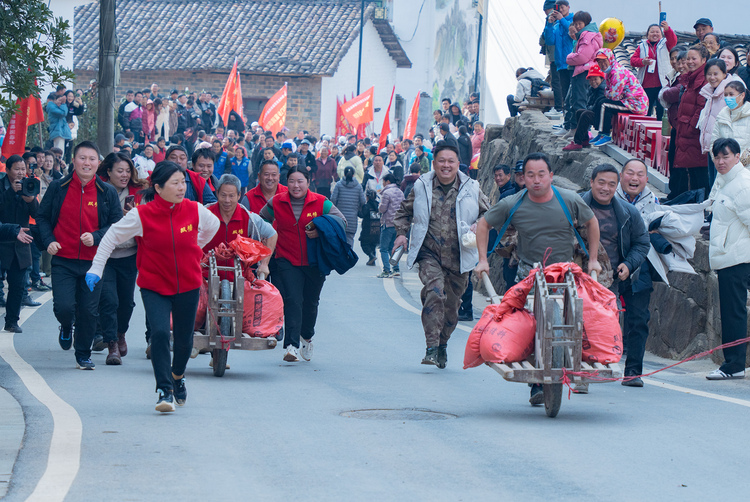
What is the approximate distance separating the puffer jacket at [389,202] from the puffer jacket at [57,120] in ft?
30.6

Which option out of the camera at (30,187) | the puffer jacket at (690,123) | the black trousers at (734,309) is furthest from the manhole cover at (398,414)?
the camera at (30,187)

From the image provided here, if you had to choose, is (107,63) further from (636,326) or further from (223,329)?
(636,326)

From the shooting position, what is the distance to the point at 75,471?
5.67 metres

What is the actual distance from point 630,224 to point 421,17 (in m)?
57.1

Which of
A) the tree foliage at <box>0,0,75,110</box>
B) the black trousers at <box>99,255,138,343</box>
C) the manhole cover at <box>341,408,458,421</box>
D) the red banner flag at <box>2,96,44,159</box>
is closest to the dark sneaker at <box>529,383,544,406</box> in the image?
the manhole cover at <box>341,408,458,421</box>

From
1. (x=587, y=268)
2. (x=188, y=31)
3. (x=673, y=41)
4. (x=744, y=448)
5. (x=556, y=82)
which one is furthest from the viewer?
(x=188, y=31)

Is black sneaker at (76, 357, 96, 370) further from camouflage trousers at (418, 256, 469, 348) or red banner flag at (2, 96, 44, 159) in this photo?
red banner flag at (2, 96, 44, 159)

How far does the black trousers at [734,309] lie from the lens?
9.57 meters

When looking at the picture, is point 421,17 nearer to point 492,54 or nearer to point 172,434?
point 492,54

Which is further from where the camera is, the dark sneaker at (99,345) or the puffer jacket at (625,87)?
the puffer jacket at (625,87)

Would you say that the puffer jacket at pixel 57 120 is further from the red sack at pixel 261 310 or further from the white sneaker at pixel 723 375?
the white sneaker at pixel 723 375

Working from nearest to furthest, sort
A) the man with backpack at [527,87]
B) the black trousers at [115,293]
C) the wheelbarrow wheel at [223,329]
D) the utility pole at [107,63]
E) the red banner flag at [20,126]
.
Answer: the wheelbarrow wheel at [223,329]
the black trousers at [115,293]
the red banner flag at [20,126]
the utility pole at [107,63]
the man with backpack at [527,87]

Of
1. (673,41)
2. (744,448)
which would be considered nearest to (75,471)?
(744,448)

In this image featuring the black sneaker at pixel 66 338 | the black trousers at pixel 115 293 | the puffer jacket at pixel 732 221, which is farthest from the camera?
the black sneaker at pixel 66 338
